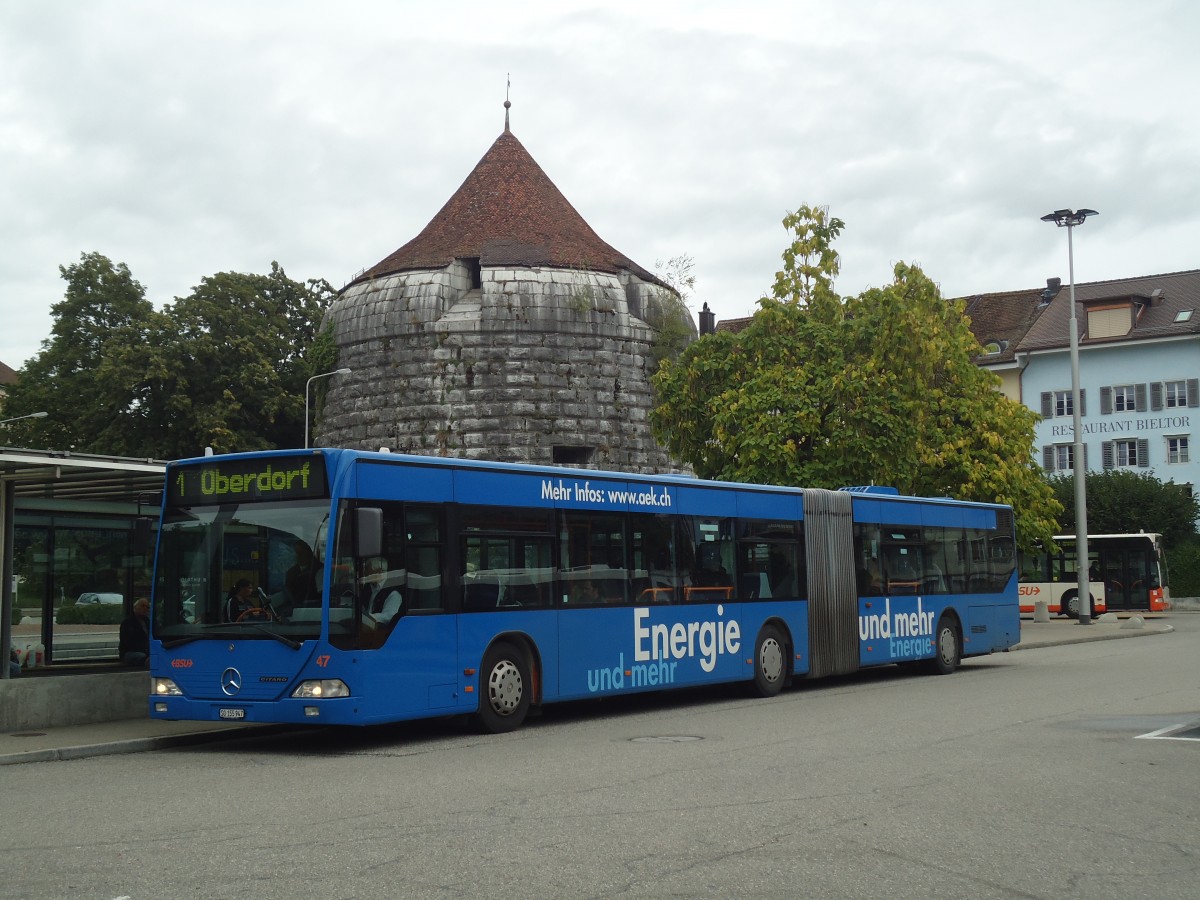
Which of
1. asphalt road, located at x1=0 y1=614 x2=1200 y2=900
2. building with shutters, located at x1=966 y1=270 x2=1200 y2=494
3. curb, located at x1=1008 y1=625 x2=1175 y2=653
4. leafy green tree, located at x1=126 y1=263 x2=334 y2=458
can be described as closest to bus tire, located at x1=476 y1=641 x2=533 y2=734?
asphalt road, located at x1=0 y1=614 x2=1200 y2=900

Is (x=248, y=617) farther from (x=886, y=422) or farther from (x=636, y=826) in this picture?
(x=886, y=422)

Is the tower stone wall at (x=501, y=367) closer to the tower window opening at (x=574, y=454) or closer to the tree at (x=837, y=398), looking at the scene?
the tower window opening at (x=574, y=454)

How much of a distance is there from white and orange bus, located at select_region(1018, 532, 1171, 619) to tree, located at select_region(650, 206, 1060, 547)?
10036mm

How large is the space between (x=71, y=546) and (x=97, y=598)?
0.89m

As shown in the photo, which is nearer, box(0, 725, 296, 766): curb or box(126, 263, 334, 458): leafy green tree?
box(0, 725, 296, 766): curb

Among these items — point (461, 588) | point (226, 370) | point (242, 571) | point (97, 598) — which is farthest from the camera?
point (226, 370)

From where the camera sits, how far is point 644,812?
8.84 meters

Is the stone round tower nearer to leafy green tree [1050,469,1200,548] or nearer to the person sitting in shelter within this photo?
leafy green tree [1050,469,1200,548]

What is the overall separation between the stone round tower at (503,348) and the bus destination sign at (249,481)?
3848 centimetres

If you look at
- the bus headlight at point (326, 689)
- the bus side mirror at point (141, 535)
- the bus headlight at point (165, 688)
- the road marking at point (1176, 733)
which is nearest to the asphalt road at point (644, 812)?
the road marking at point (1176, 733)

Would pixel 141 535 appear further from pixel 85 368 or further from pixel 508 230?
pixel 85 368

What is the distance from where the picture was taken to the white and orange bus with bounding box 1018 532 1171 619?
48.3 meters

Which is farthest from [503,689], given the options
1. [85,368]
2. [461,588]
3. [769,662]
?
[85,368]

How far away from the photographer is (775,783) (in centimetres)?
1007
